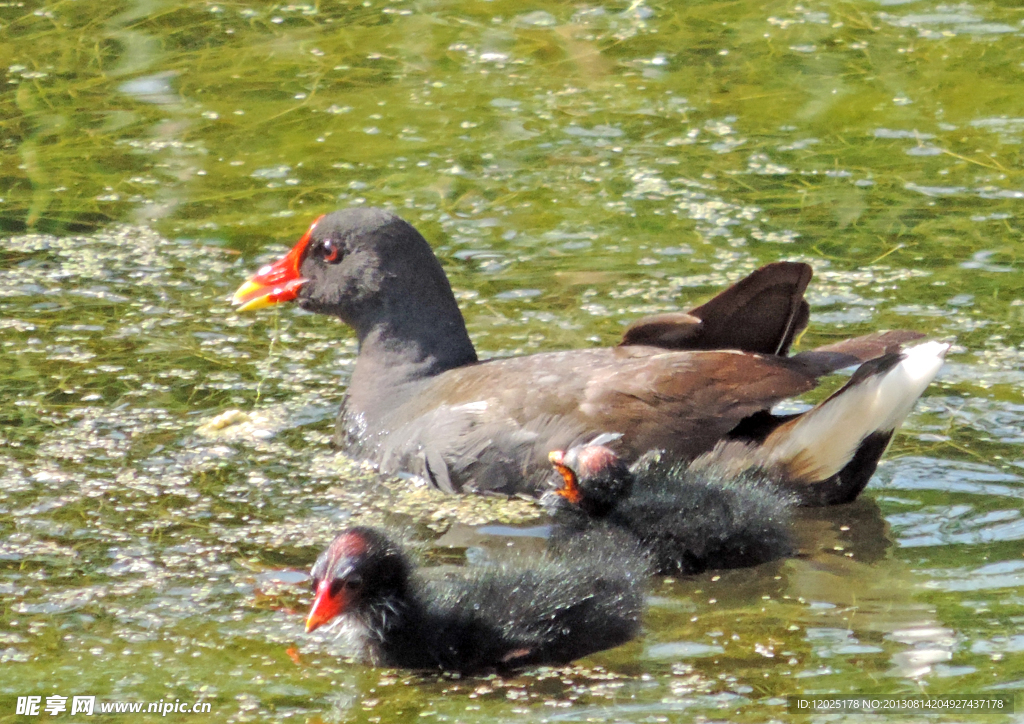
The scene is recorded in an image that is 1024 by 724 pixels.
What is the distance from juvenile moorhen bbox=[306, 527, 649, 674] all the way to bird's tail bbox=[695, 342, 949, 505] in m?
0.77

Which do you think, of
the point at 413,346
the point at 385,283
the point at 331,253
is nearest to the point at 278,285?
the point at 331,253

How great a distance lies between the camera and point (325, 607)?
3545 mm

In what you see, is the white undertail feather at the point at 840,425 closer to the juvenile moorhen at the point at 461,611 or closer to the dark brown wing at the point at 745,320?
the dark brown wing at the point at 745,320

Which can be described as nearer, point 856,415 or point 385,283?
point 856,415

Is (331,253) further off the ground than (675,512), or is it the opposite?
(331,253)

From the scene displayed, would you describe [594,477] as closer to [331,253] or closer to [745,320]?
[745,320]

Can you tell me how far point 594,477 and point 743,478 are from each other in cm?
43

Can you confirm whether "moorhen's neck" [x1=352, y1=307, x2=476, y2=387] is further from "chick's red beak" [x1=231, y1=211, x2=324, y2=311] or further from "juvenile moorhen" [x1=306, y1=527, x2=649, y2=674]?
"juvenile moorhen" [x1=306, y1=527, x2=649, y2=674]

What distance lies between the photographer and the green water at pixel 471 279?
363 cm

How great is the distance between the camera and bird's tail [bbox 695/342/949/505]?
424cm

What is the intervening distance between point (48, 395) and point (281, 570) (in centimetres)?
140

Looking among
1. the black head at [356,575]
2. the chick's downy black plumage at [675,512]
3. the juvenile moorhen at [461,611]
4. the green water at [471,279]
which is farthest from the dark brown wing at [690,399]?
the black head at [356,575]

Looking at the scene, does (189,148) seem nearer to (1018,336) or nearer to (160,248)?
(160,248)

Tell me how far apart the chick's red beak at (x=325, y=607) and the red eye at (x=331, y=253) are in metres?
1.83
